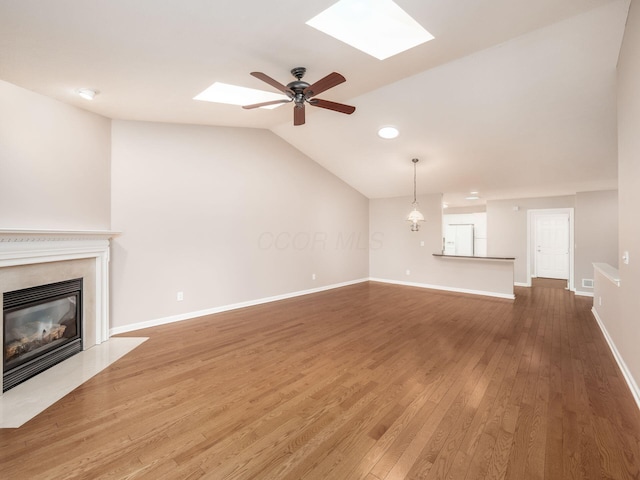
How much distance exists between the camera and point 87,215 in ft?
10.9

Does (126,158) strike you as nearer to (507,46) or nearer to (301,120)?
(301,120)

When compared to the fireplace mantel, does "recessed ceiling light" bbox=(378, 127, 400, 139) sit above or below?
above

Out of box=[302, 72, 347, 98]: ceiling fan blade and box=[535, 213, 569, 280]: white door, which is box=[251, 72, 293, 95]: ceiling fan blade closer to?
box=[302, 72, 347, 98]: ceiling fan blade

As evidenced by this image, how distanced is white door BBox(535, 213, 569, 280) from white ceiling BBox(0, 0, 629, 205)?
3.24m

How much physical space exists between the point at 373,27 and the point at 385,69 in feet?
1.56

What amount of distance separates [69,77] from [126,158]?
4.15ft

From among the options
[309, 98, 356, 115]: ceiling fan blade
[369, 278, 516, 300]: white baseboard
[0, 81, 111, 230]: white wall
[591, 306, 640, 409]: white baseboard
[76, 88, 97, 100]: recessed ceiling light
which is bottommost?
[591, 306, 640, 409]: white baseboard

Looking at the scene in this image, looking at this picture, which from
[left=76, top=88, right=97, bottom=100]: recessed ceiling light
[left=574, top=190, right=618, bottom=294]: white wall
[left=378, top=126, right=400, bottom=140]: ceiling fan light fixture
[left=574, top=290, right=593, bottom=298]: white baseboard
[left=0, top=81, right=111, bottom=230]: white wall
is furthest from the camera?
[left=574, top=290, right=593, bottom=298]: white baseboard

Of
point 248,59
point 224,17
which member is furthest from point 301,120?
point 224,17

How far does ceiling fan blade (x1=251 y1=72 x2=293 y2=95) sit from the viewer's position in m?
2.20

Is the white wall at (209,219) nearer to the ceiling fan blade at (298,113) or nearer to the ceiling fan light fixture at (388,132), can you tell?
the ceiling fan light fixture at (388,132)

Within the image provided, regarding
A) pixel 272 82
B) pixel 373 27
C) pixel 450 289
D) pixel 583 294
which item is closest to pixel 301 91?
pixel 272 82

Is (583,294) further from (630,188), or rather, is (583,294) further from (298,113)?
(298,113)

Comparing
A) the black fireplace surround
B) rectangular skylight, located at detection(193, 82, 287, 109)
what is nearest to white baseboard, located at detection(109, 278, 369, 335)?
the black fireplace surround
